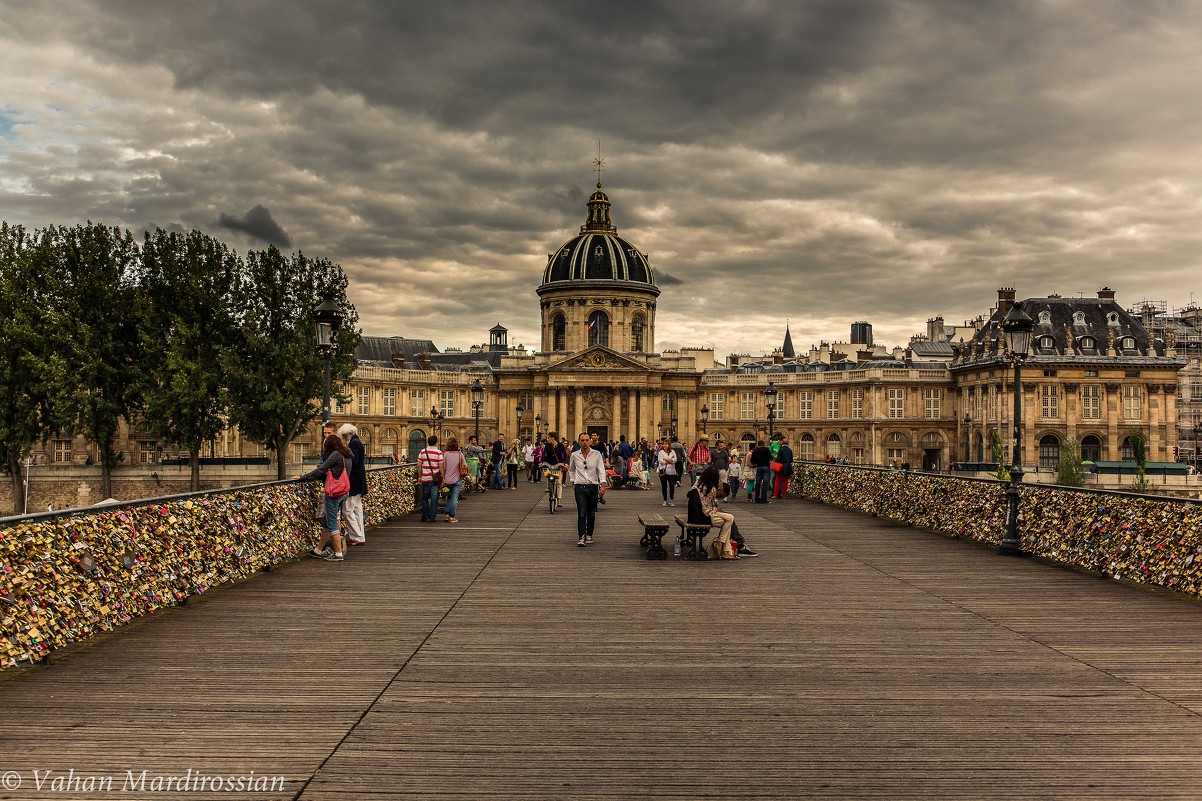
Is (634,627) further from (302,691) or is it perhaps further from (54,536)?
(54,536)

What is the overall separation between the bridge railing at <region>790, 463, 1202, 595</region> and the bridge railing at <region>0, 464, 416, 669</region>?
12.0 metres

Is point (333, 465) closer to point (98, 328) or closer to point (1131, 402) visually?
point (98, 328)

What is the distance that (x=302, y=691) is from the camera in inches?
313

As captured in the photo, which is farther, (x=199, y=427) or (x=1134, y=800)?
(x=199, y=427)

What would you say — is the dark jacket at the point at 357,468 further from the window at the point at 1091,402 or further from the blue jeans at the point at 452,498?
the window at the point at 1091,402

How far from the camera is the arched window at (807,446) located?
301 feet

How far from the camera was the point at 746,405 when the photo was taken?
307ft

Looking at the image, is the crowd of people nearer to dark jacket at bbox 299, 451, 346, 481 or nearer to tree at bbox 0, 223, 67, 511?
dark jacket at bbox 299, 451, 346, 481

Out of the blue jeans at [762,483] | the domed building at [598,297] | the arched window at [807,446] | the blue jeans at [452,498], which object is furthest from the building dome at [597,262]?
the blue jeans at [452,498]

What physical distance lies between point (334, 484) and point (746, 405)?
7958cm

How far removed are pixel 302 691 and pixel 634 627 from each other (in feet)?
12.6

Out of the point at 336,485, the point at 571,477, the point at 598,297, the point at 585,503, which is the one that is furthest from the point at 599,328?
the point at 336,485

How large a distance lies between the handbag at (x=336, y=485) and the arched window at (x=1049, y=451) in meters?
70.7

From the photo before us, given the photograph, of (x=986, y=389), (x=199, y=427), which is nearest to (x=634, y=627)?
(x=199, y=427)
